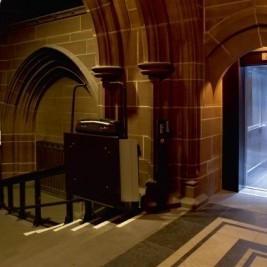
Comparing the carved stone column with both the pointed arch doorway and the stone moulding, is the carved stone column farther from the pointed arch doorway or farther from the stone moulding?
the pointed arch doorway

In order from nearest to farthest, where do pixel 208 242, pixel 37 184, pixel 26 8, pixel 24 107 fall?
pixel 208 242, pixel 37 184, pixel 24 107, pixel 26 8

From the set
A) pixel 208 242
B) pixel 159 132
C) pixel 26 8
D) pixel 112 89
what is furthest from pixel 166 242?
pixel 26 8

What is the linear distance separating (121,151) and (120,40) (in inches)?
48.1

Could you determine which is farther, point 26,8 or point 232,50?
point 26,8

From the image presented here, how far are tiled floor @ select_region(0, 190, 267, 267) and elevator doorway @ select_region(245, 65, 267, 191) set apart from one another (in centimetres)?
89

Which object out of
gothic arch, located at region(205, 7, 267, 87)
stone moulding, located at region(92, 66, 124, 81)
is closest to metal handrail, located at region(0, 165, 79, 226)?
stone moulding, located at region(92, 66, 124, 81)

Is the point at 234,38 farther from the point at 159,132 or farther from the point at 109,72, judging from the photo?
the point at 109,72

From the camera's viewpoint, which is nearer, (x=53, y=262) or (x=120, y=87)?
(x=53, y=262)

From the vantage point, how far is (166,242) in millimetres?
2518

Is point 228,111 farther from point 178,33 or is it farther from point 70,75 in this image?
point 70,75

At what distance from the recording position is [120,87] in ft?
11.3

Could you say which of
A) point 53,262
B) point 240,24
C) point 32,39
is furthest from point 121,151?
point 32,39

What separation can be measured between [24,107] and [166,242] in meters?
3.56

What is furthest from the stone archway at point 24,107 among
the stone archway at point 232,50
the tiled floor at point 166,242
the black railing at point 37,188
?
the tiled floor at point 166,242
